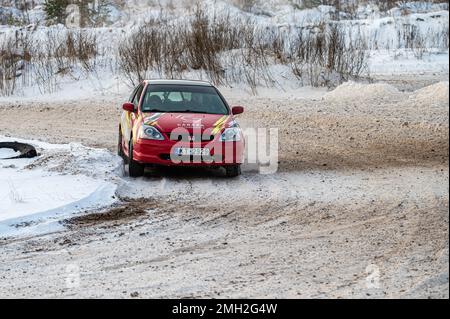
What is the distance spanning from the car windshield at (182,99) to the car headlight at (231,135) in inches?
30.6

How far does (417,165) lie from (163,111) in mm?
4306

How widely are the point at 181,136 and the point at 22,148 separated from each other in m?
3.25

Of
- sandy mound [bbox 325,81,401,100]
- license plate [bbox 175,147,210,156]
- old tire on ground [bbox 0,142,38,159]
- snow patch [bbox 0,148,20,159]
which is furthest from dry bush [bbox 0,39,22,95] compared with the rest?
license plate [bbox 175,147,210,156]

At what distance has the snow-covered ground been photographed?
10297 millimetres

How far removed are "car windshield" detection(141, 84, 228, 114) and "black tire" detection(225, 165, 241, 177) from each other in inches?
43.5

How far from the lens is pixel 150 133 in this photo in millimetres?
13164

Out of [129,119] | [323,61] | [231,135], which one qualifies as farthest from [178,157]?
[323,61]

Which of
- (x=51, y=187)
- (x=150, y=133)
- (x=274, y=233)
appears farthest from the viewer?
(x=150, y=133)

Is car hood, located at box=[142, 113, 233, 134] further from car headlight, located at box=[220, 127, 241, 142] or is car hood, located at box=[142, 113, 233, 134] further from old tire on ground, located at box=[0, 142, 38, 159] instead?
old tire on ground, located at box=[0, 142, 38, 159]

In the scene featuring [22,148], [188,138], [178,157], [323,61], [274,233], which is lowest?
[274,233]

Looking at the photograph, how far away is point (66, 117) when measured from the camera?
70.5 ft

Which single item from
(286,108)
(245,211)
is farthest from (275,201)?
(286,108)

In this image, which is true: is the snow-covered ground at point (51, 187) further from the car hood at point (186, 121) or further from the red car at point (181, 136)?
the car hood at point (186, 121)

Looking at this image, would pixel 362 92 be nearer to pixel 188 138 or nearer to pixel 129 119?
pixel 129 119
